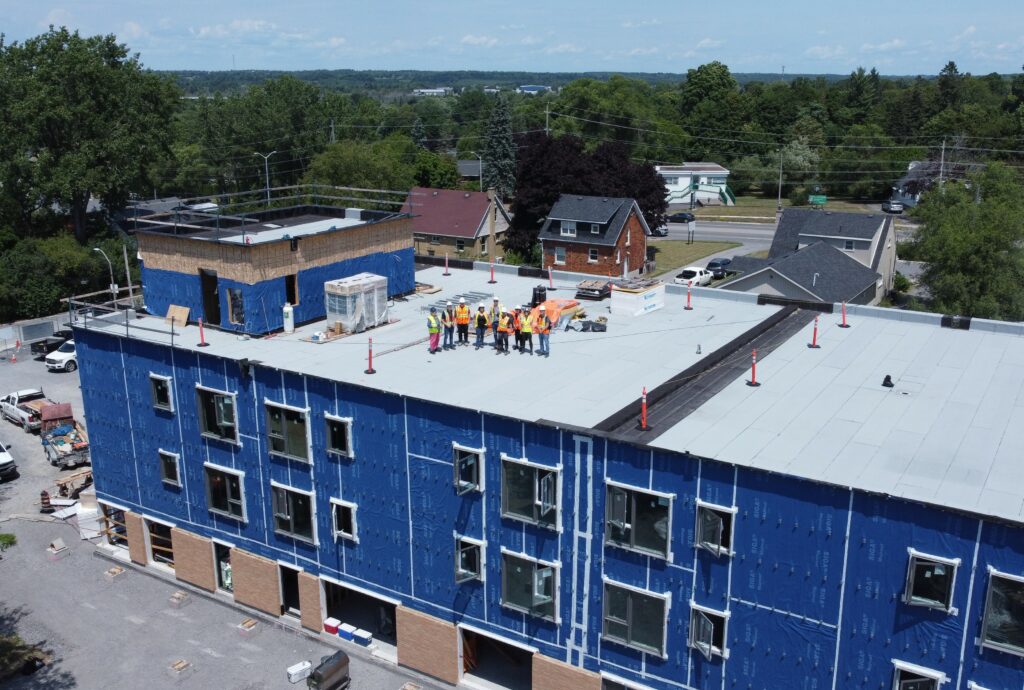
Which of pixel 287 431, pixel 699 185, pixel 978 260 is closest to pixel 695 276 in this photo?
pixel 978 260

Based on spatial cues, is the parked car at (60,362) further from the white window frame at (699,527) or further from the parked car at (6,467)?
the white window frame at (699,527)

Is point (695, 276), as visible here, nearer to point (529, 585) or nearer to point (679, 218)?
point (679, 218)

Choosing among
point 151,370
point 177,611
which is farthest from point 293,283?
point 177,611

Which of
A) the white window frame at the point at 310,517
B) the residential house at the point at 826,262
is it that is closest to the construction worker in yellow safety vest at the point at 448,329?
the white window frame at the point at 310,517

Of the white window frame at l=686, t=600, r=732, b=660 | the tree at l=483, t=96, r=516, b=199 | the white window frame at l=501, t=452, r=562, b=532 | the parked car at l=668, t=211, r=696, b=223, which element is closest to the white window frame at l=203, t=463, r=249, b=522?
the white window frame at l=501, t=452, r=562, b=532

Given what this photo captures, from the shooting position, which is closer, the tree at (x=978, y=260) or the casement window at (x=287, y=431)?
the casement window at (x=287, y=431)

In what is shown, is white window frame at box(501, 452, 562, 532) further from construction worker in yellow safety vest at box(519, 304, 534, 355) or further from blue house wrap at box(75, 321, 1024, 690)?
construction worker in yellow safety vest at box(519, 304, 534, 355)

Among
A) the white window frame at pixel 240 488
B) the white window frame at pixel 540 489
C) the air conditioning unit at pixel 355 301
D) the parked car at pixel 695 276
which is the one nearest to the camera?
the white window frame at pixel 540 489
